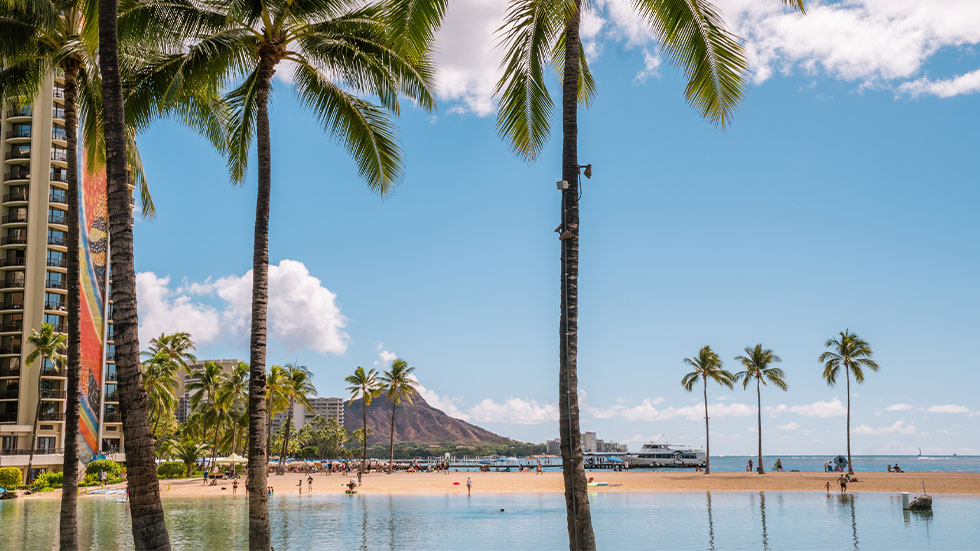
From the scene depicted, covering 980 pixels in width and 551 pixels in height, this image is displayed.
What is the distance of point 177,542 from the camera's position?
30.4m

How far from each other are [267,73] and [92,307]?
78325 millimetres

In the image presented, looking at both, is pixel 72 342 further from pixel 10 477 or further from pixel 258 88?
pixel 10 477

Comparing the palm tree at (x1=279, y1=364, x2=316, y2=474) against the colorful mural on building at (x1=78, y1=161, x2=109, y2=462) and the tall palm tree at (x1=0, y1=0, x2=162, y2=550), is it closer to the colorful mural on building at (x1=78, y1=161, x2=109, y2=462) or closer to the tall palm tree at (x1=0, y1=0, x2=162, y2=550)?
the colorful mural on building at (x1=78, y1=161, x2=109, y2=462)

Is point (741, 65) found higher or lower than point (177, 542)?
higher

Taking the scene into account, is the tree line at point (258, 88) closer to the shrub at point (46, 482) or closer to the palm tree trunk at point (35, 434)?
the shrub at point (46, 482)

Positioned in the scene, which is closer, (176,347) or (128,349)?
(128,349)

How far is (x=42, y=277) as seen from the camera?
8025 cm

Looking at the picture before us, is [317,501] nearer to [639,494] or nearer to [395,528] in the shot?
[395,528]

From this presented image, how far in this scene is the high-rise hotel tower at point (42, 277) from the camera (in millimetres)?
77938

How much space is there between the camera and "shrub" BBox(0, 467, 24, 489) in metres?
56.9

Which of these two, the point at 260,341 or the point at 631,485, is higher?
the point at 260,341

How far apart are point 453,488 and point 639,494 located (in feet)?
52.6

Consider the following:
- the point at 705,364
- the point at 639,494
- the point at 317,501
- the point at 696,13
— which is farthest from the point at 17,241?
the point at 696,13

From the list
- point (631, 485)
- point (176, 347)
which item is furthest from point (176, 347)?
point (631, 485)
